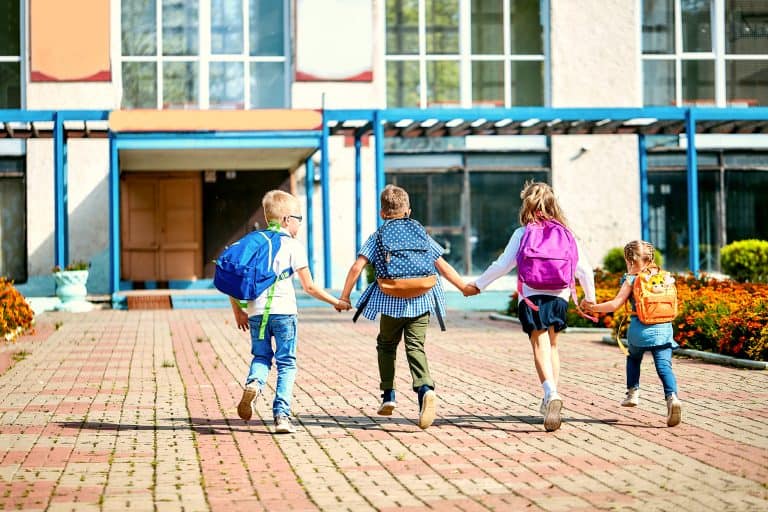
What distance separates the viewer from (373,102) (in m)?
26.1

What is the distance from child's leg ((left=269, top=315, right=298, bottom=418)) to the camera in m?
7.76

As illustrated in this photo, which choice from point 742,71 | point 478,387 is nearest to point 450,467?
point 478,387

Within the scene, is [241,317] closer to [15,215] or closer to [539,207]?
[539,207]

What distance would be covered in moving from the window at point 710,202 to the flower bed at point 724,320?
11.3 meters

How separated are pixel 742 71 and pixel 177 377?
1994cm

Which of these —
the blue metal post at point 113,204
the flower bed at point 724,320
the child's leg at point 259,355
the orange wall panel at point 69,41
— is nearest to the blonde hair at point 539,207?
the child's leg at point 259,355

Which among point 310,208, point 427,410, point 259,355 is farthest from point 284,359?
point 310,208

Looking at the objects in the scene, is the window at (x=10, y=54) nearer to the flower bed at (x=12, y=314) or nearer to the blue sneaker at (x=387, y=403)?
the flower bed at (x=12, y=314)

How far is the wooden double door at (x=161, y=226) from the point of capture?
2636 cm

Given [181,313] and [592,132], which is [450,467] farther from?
[592,132]

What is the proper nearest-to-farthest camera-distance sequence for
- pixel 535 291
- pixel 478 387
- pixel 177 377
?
pixel 535 291 < pixel 478 387 < pixel 177 377

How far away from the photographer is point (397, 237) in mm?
7984

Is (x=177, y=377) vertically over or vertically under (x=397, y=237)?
under

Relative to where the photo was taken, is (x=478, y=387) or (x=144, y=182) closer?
(x=478, y=387)
